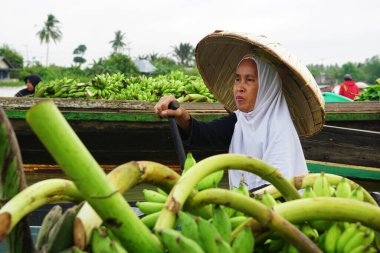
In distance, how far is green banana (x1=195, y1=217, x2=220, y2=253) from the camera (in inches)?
33.3

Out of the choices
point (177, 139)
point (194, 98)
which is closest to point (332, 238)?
point (177, 139)

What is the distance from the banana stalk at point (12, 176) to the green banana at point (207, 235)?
13.0 inches

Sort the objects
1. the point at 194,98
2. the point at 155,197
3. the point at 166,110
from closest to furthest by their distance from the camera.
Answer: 1. the point at 155,197
2. the point at 166,110
3. the point at 194,98

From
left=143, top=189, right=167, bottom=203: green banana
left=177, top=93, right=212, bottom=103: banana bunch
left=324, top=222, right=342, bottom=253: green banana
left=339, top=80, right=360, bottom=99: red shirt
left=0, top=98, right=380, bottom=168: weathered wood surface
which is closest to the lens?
left=324, top=222, right=342, bottom=253: green banana

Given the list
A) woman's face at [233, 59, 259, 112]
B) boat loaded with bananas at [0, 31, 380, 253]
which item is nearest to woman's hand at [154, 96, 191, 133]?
woman's face at [233, 59, 259, 112]

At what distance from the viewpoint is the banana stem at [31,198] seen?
0.77m

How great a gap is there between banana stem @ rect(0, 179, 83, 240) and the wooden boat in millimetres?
4634

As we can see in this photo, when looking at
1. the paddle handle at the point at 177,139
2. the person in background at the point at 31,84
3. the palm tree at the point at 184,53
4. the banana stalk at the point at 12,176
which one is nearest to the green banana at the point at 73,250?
the banana stalk at the point at 12,176

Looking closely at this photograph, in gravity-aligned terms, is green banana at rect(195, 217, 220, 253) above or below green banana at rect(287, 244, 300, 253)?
above

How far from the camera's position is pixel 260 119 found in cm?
270

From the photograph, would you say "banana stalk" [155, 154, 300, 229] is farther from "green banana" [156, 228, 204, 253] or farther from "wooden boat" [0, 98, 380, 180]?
"wooden boat" [0, 98, 380, 180]

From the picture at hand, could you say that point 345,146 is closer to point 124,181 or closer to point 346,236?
point 346,236

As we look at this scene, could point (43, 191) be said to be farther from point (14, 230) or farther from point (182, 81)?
point (182, 81)

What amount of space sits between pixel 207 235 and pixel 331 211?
0.83 feet
